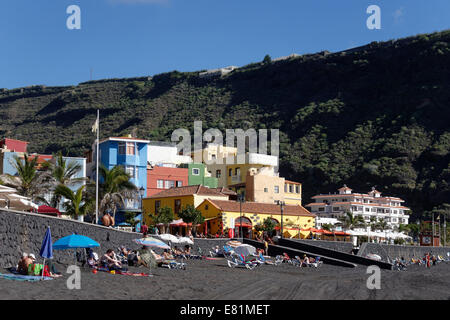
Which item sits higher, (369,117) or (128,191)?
(369,117)

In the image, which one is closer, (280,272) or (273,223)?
(280,272)

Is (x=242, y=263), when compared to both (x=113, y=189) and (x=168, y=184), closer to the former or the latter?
(x=113, y=189)

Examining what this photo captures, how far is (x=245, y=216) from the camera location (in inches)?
1989

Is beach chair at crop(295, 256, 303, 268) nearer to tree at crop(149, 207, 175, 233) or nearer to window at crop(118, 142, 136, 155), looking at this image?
tree at crop(149, 207, 175, 233)

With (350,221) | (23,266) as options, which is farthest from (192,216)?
(350,221)

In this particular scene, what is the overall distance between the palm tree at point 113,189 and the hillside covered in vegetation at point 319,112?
66250 mm

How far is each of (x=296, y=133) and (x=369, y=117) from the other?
13927mm

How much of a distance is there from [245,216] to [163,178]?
1347 centimetres

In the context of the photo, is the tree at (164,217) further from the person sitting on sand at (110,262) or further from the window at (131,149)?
the person sitting on sand at (110,262)

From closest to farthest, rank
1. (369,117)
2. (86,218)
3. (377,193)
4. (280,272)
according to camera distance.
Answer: (280,272) < (86,218) < (377,193) < (369,117)

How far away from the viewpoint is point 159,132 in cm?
12481
